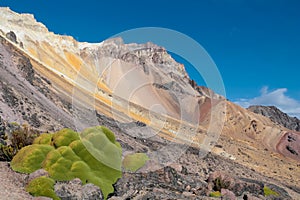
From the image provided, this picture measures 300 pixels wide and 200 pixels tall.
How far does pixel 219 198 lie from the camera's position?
15039 millimetres

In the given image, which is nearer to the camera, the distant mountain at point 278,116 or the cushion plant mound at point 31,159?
the cushion plant mound at point 31,159

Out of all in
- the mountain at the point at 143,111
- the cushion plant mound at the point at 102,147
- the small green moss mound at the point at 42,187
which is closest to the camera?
the small green moss mound at the point at 42,187

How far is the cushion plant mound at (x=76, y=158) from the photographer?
12578 millimetres

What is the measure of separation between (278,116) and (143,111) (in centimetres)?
10652

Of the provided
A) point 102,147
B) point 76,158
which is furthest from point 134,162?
point 76,158

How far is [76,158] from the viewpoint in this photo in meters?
13.3

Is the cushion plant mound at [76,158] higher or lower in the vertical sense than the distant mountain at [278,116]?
lower

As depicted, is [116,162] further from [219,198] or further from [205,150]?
[205,150]

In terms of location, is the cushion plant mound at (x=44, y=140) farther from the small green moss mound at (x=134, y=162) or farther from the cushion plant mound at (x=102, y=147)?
the small green moss mound at (x=134, y=162)

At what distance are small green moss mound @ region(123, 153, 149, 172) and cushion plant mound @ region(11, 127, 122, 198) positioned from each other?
1142 mm

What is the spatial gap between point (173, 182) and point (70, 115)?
84.8ft

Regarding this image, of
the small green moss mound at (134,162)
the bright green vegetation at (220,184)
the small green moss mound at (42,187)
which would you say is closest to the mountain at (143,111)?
the small green moss mound at (134,162)

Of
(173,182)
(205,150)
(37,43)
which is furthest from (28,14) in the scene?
(173,182)

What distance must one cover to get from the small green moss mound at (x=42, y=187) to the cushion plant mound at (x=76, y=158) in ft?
1.67
